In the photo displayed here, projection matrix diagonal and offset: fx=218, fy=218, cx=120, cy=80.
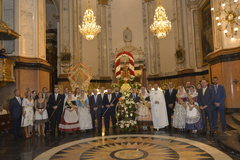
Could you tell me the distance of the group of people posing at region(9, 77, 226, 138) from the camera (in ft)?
24.4

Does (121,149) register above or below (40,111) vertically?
below

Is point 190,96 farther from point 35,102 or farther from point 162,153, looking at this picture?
point 35,102

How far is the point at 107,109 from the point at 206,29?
32.5ft

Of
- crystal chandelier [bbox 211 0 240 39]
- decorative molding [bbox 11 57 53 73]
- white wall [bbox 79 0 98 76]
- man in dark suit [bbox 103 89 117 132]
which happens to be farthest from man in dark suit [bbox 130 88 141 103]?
white wall [bbox 79 0 98 76]

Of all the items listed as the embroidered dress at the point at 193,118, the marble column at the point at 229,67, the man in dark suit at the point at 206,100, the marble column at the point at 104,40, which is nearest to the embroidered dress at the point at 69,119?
the embroidered dress at the point at 193,118

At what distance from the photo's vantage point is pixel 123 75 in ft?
37.9

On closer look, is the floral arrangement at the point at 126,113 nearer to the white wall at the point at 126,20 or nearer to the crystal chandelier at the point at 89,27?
the crystal chandelier at the point at 89,27

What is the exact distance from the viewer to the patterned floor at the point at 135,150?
483 centimetres

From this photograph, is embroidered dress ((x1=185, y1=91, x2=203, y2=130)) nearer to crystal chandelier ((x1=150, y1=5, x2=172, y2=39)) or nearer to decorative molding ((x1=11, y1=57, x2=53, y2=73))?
crystal chandelier ((x1=150, y1=5, x2=172, y2=39))

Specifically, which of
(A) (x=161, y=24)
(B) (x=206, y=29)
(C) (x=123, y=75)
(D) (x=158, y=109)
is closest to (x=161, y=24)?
(A) (x=161, y=24)

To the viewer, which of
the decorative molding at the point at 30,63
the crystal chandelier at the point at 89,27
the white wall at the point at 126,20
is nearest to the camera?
the decorative molding at the point at 30,63

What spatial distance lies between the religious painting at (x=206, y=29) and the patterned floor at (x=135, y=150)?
9.73 meters

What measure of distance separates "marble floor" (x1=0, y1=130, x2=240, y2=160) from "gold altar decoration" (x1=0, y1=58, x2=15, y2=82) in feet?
10.5

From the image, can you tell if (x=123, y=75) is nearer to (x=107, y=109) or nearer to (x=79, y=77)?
(x=107, y=109)
